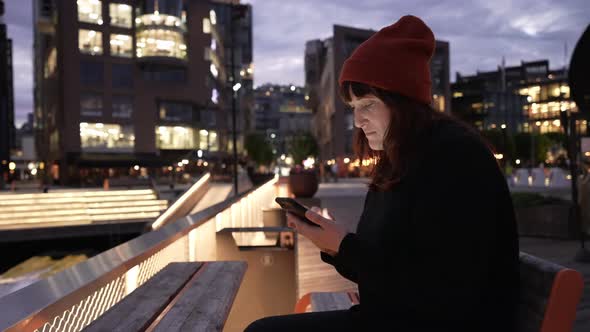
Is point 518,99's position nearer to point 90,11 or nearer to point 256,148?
point 256,148

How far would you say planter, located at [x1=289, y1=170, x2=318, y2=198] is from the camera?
14414 mm

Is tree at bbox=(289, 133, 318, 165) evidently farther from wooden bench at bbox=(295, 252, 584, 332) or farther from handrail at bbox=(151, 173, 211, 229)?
wooden bench at bbox=(295, 252, 584, 332)

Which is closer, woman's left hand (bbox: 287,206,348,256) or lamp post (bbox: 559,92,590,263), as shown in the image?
woman's left hand (bbox: 287,206,348,256)

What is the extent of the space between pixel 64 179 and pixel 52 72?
1413 centimetres

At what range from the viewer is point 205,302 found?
8.14 ft

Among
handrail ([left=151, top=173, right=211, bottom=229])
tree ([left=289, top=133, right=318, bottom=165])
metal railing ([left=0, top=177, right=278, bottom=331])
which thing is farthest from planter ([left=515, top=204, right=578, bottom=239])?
tree ([left=289, top=133, right=318, bottom=165])

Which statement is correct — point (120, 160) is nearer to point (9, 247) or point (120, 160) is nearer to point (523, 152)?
point (9, 247)

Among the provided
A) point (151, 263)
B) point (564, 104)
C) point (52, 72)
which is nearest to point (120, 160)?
point (52, 72)

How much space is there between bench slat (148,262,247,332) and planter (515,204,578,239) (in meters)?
8.71

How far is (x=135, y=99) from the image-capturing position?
59.9 m

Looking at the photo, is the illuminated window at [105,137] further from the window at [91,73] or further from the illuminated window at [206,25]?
the illuminated window at [206,25]

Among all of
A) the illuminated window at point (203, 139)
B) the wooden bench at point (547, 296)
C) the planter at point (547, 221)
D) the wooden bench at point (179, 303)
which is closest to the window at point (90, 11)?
the illuminated window at point (203, 139)

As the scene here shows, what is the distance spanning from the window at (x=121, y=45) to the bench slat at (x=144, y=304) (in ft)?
200

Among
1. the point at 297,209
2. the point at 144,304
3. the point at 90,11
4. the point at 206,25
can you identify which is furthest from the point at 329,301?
the point at 206,25
